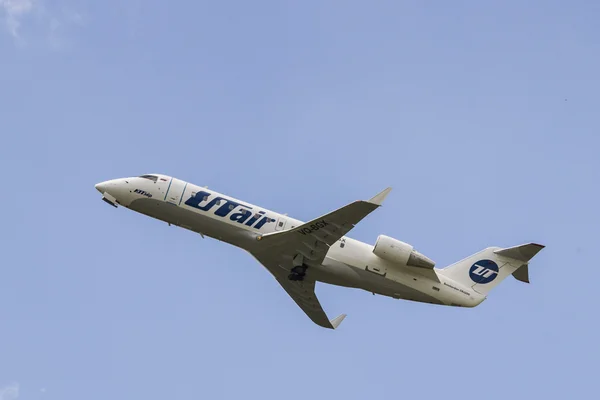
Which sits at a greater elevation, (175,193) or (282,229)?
(175,193)

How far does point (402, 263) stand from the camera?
3666cm

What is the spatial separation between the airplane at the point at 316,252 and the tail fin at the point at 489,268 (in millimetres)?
47

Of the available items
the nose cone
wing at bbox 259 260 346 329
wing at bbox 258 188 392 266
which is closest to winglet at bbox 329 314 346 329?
wing at bbox 259 260 346 329

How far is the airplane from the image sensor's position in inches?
1443

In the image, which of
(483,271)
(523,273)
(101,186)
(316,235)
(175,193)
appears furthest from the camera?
(101,186)

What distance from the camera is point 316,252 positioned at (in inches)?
1436

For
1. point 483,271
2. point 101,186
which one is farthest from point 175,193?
point 483,271

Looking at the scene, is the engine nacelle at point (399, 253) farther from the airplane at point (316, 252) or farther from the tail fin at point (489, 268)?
the tail fin at point (489, 268)

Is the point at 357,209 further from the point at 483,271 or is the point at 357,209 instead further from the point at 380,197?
the point at 483,271

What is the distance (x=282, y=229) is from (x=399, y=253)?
542 cm

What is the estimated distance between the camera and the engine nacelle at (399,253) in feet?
120

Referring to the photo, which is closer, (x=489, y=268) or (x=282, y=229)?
(x=282, y=229)

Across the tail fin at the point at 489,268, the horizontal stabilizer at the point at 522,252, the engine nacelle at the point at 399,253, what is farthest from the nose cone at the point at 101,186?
the horizontal stabilizer at the point at 522,252

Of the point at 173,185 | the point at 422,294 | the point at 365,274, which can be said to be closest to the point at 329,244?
the point at 365,274
